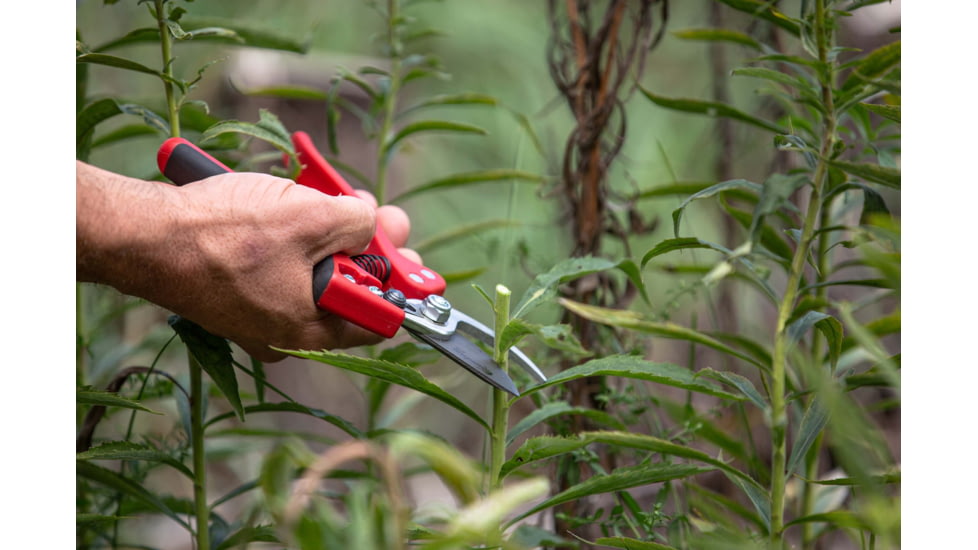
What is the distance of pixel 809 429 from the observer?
0.66m

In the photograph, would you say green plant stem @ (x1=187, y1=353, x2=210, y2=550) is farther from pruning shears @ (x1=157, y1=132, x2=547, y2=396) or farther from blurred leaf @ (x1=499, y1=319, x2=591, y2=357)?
blurred leaf @ (x1=499, y1=319, x2=591, y2=357)

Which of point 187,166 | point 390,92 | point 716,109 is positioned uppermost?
point 390,92

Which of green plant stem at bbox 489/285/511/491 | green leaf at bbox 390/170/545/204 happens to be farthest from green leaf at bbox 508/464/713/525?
green leaf at bbox 390/170/545/204

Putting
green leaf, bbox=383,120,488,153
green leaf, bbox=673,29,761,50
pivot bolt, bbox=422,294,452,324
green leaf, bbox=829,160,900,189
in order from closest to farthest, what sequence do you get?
green leaf, bbox=829,160,900,189 < pivot bolt, bbox=422,294,452,324 < green leaf, bbox=673,29,761,50 < green leaf, bbox=383,120,488,153

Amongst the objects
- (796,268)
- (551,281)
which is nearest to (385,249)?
(551,281)

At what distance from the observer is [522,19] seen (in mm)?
2412

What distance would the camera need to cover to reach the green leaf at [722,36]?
0.90m

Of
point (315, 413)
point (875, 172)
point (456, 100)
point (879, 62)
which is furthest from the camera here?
point (456, 100)

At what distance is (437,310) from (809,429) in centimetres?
35

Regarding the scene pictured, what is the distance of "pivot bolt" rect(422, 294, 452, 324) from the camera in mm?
769

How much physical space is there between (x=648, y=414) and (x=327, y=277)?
2.09 feet

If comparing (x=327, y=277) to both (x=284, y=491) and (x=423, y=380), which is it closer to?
(x=423, y=380)

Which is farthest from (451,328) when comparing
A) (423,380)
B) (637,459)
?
(637,459)

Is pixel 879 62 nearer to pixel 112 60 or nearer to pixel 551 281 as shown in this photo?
pixel 551 281
